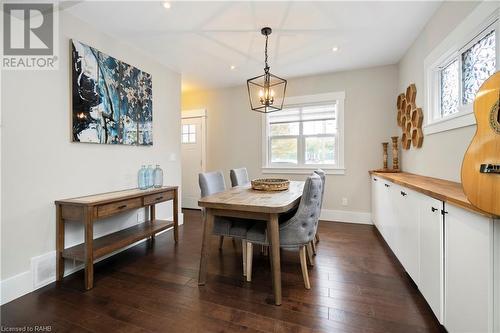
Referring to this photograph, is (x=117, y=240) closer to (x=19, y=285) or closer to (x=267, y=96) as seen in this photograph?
(x=19, y=285)

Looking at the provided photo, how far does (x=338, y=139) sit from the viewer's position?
4.09 meters

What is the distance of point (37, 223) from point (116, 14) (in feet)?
7.07

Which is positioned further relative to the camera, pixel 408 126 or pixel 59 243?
pixel 408 126

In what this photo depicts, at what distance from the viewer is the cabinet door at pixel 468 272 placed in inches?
40.4

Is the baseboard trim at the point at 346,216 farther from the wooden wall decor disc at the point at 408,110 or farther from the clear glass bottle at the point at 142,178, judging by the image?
the clear glass bottle at the point at 142,178

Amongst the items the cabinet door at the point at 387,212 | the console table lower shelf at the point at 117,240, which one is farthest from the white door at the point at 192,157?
the cabinet door at the point at 387,212

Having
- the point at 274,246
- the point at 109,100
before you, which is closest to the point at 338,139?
the point at 274,246

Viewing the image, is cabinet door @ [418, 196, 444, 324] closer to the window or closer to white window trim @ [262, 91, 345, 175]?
white window trim @ [262, 91, 345, 175]

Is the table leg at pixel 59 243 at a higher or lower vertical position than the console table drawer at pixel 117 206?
lower

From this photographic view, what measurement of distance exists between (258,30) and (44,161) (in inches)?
101

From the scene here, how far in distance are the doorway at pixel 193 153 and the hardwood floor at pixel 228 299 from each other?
253cm

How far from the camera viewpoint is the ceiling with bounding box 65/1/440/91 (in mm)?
2268

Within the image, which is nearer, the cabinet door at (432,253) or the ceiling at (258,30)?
the cabinet door at (432,253)
